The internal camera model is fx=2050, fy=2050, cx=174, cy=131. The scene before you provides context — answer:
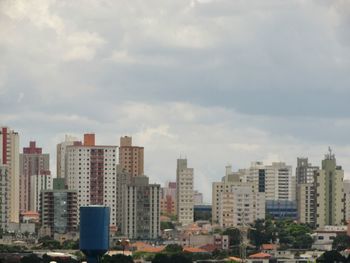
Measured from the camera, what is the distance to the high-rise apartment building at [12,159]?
139250 millimetres

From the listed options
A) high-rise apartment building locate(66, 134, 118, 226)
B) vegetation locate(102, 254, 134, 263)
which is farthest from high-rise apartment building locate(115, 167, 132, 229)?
vegetation locate(102, 254, 134, 263)

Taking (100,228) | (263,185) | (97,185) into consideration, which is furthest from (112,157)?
(100,228)

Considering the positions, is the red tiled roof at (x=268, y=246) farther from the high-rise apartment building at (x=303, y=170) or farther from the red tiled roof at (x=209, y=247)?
the high-rise apartment building at (x=303, y=170)

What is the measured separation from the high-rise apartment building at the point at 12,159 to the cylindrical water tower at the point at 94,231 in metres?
95.1

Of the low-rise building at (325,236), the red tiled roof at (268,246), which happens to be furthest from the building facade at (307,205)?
the red tiled roof at (268,246)

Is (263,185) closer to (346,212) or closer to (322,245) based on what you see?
(346,212)

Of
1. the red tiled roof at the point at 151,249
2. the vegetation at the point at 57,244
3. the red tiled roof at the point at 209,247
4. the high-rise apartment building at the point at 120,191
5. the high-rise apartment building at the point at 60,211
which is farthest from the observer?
the high-rise apartment building at the point at 120,191

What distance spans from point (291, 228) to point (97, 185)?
15.4 meters

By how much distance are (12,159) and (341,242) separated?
3428cm

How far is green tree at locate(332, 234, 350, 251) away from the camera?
364ft

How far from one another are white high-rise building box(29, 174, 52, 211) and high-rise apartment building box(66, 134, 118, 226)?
15.8 m

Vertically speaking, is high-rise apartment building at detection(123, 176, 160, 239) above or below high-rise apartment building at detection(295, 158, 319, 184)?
below

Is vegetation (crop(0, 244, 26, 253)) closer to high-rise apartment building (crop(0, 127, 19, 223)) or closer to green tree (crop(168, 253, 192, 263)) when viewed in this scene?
green tree (crop(168, 253, 192, 263))

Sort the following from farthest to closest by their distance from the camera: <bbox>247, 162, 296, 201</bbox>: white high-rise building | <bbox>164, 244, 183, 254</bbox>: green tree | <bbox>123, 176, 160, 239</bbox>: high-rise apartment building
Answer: <bbox>247, 162, 296, 201</bbox>: white high-rise building < <bbox>123, 176, 160, 239</bbox>: high-rise apartment building < <bbox>164, 244, 183, 254</bbox>: green tree
